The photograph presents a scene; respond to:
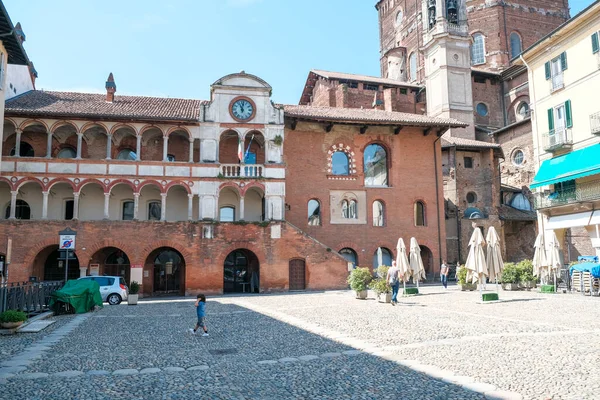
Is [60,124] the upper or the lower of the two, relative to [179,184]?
upper

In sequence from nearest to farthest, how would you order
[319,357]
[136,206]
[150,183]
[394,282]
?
[319,357]
[394,282]
[136,206]
[150,183]

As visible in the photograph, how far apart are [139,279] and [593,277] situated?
71.2 ft

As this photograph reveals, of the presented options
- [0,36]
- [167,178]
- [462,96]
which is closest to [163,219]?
[167,178]

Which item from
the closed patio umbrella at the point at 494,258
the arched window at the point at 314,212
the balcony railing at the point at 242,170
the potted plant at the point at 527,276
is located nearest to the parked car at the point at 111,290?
the balcony railing at the point at 242,170

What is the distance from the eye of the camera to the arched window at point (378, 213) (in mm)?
32906

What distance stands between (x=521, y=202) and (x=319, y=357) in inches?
1464

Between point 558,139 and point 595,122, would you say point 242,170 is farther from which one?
point 595,122

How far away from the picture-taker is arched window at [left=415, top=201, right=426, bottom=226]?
33656 mm

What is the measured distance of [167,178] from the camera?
28406 millimetres

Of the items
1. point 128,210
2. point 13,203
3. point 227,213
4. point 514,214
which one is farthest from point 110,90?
point 514,214

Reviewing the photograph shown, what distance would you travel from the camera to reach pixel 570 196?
1067 inches

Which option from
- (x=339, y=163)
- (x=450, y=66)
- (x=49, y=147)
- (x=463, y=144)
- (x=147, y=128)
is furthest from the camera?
(x=450, y=66)

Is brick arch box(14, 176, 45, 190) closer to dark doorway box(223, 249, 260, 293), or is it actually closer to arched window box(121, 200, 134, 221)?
arched window box(121, 200, 134, 221)

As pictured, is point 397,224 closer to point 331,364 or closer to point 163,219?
point 163,219
